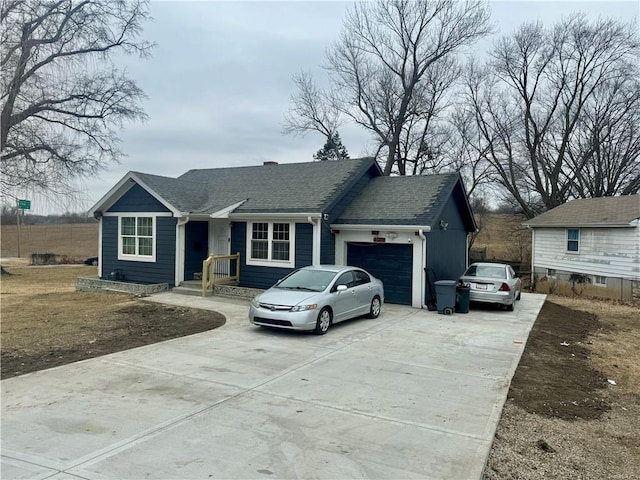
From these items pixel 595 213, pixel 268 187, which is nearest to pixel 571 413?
pixel 268 187

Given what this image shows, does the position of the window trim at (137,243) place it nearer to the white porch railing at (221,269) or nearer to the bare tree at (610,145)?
the white porch railing at (221,269)

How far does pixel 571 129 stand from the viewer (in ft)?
107

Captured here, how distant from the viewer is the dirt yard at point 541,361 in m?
4.41

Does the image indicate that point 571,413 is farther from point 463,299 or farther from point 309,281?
point 463,299

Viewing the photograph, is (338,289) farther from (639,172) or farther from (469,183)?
(639,172)

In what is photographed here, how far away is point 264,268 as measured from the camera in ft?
50.3

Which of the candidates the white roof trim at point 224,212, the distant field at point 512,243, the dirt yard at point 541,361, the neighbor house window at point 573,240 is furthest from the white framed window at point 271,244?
the distant field at point 512,243

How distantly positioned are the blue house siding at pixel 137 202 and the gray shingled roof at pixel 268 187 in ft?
1.63

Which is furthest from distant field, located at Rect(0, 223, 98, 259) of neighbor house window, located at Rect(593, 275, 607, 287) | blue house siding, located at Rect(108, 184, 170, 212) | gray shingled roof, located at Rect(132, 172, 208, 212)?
neighbor house window, located at Rect(593, 275, 607, 287)

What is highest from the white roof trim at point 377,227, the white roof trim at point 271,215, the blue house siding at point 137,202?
the blue house siding at point 137,202

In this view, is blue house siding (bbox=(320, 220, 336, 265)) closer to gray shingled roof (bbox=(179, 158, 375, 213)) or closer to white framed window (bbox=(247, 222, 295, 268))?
gray shingled roof (bbox=(179, 158, 375, 213))

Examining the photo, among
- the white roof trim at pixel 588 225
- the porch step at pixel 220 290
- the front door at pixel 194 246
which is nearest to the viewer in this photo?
the porch step at pixel 220 290

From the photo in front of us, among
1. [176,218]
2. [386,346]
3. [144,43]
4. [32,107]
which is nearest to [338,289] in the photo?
[386,346]

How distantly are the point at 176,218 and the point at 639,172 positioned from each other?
107 feet
